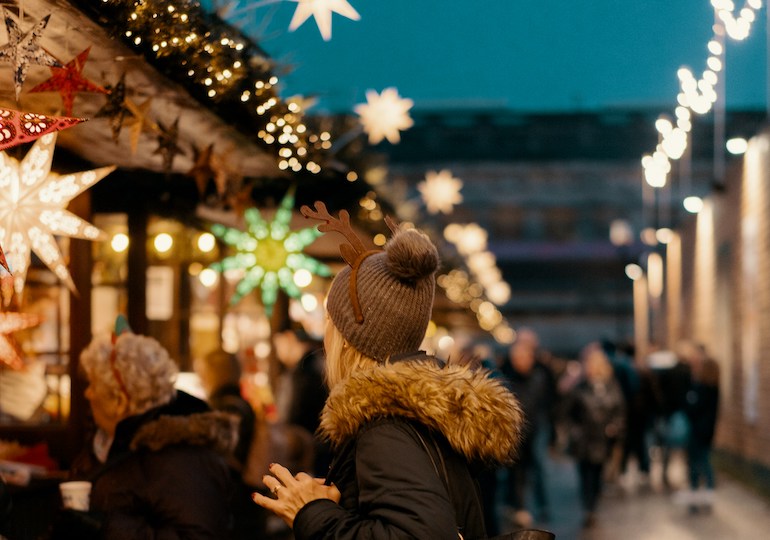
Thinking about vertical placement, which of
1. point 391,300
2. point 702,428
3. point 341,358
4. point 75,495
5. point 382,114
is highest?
point 382,114

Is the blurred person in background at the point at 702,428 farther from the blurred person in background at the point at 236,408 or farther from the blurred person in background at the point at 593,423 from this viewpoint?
the blurred person in background at the point at 236,408

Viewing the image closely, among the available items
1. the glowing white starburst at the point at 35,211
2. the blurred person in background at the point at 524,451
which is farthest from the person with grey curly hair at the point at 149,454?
the blurred person in background at the point at 524,451

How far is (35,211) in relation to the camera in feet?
15.4

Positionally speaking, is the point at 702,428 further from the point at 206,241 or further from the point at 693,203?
the point at 693,203

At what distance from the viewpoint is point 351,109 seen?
919cm

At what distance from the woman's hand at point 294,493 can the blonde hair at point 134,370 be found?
5.94 ft

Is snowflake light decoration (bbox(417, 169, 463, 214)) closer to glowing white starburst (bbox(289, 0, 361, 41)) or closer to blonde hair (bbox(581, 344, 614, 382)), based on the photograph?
blonde hair (bbox(581, 344, 614, 382))

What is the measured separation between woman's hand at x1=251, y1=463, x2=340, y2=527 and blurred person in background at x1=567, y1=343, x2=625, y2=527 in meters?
10.5

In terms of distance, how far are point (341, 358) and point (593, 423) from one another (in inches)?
416

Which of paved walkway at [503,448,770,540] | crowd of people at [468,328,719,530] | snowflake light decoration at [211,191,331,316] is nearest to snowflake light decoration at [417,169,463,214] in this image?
crowd of people at [468,328,719,530]

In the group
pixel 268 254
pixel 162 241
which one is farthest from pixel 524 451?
pixel 268 254

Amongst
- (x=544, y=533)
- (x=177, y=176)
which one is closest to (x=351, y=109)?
(x=177, y=176)

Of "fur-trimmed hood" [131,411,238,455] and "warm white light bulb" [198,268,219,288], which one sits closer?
"fur-trimmed hood" [131,411,238,455]

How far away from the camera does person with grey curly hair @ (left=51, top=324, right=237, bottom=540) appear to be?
14.6ft
